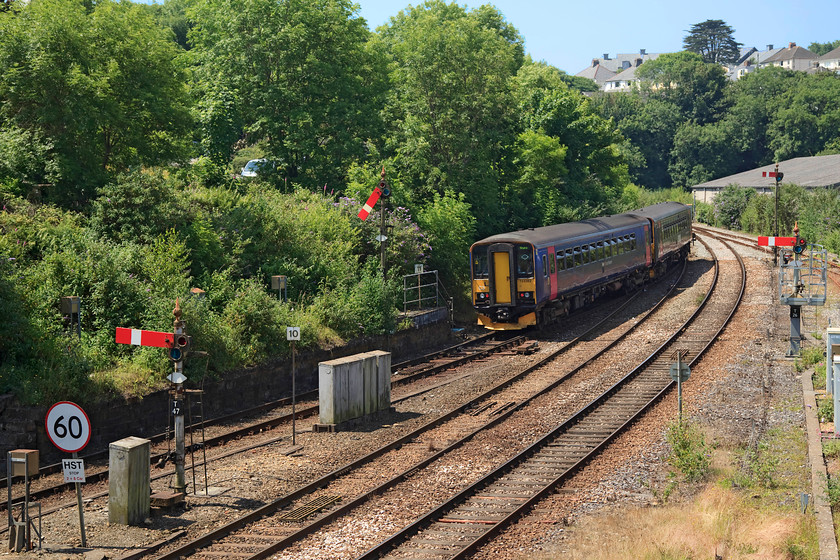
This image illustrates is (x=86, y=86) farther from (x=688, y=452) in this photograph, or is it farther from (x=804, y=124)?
(x=804, y=124)

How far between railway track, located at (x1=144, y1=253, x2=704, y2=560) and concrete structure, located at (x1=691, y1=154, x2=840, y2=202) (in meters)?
59.9

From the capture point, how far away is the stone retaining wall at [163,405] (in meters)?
15.5

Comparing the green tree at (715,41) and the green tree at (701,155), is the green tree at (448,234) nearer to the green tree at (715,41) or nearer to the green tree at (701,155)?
the green tree at (701,155)

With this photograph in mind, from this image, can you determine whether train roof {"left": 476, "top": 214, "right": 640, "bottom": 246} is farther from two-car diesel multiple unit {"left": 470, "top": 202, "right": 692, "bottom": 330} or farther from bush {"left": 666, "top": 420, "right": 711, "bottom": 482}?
bush {"left": 666, "top": 420, "right": 711, "bottom": 482}

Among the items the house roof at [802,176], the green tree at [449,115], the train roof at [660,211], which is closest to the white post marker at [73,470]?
the green tree at [449,115]

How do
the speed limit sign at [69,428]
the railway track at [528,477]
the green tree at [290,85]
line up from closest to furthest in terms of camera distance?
the speed limit sign at [69,428] → the railway track at [528,477] → the green tree at [290,85]

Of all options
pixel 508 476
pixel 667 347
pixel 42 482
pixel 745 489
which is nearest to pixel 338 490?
pixel 508 476

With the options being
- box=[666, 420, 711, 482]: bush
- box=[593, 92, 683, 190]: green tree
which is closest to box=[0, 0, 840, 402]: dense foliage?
box=[666, 420, 711, 482]: bush

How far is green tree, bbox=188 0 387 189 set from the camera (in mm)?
31625

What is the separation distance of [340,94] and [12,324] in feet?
63.5

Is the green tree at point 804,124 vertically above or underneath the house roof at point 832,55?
underneath

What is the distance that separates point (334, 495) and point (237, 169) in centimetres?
2912

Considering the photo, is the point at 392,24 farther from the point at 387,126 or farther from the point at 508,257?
the point at 508,257

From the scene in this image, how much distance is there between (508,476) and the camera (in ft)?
49.0
